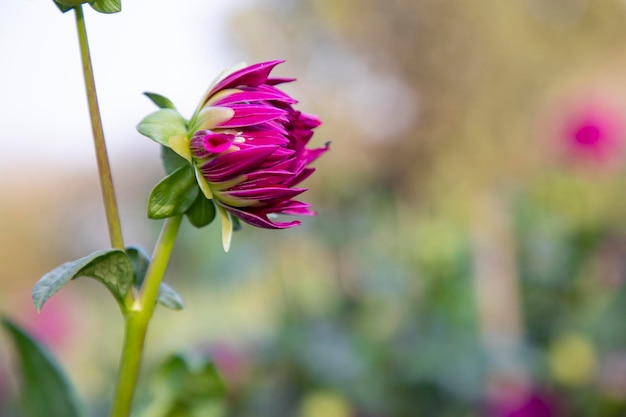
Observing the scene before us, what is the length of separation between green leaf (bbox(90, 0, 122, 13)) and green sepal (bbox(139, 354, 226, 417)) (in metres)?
0.22

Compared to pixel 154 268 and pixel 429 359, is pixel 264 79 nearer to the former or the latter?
pixel 154 268

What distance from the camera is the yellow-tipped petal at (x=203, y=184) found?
292 mm

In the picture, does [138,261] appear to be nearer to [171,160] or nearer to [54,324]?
[171,160]

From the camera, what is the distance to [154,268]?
0.99ft

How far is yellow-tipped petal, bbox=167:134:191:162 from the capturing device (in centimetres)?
30

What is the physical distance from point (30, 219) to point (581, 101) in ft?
17.0

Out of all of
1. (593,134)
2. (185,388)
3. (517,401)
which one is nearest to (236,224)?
(185,388)

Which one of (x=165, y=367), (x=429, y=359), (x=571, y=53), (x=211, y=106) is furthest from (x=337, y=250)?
(x=571, y=53)

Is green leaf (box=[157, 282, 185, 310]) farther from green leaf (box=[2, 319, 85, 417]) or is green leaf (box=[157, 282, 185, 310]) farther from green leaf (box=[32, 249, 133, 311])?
green leaf (box=[2, 319, 85, 417])

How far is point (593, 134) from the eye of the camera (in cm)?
158

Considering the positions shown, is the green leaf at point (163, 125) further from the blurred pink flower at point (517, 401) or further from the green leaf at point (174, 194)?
the blurred pink flower at point (517, 401)

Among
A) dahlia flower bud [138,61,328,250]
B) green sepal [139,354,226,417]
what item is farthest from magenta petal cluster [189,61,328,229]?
green sepal [139,354,226,417]

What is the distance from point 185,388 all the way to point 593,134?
138cm

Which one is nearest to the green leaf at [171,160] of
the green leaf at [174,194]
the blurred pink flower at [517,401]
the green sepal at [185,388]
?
the green leaf at [174,194]
